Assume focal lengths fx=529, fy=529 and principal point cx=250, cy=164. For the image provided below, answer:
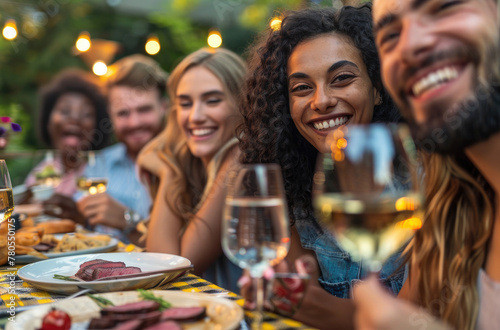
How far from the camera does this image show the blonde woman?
2.55 metres

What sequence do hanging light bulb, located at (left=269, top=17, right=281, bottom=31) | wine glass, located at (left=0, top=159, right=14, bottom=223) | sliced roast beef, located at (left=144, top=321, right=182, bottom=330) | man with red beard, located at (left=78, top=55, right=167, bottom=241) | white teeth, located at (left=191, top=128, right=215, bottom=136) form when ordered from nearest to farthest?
1. sliced roast beef, located at (left=144, top=321, right=182, bottom=330)
2. wine glass, located at (left=0, top=159, right=14, bottom=223)
3. hanging light bulb, located at (left=269, top=17, right=281, bottom=31)
4. white teeth, located at (left=191, top=128, right=215, bottom=136)
5. man with red beard, located at (left=78, top=55, right=167, bottom=241)

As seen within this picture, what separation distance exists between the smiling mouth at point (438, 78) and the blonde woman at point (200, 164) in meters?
1.65

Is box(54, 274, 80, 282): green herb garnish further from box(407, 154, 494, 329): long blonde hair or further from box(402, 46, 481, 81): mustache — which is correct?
box(402, 46, 481, 81): mustache

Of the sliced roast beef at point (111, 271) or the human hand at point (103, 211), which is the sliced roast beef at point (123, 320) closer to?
the sliced roast beef at point (111, 271)

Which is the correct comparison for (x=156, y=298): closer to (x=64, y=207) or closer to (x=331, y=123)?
(x=331, y=123)

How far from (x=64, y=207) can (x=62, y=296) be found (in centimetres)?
224

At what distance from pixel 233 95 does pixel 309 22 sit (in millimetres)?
969

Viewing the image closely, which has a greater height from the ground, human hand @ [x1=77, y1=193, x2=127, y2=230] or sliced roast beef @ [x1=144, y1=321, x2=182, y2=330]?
human hand @ [x1=77, y1=193, x2=127, y2=230]

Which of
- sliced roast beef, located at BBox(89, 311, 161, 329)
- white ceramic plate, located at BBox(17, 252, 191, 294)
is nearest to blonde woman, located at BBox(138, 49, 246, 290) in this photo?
white ceramic plate, located at BBox(17, 252, 191, 294)

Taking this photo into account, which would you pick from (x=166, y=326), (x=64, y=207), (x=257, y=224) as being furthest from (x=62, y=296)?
(x=64, y=207)

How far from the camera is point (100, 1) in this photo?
8508mm

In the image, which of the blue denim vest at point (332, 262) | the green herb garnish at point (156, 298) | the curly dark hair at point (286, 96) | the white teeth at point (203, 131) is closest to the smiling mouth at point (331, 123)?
the curly dark hair at point (286, 96)

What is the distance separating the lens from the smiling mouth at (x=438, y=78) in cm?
99

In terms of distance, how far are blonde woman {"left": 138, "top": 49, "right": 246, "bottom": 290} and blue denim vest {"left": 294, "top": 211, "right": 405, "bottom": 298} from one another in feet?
2.02
